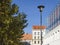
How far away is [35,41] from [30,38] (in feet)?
42.9

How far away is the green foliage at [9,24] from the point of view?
22.9 meters

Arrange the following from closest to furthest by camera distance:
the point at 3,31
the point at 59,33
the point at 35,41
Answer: the point at 3,31 < the point at 59,33 < the point at 35,41

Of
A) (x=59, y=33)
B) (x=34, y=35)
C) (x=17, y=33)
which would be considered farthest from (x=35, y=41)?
(x=17, y=33)

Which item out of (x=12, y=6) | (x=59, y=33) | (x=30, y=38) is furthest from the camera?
(x=30, y=38)

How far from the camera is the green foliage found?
75.2ft

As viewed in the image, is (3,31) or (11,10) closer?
(3,31)

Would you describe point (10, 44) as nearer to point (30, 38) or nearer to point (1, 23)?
point (1, 23)

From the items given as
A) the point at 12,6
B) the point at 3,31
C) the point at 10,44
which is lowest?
the point at 10,44

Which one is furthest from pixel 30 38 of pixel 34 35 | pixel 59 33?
pixel 59 33

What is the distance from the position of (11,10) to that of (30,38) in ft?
464

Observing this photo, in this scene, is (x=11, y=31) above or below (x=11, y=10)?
below

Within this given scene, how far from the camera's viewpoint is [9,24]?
24172 millimetres

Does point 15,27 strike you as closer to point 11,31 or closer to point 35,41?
point 11,31

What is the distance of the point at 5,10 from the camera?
75.9ft
